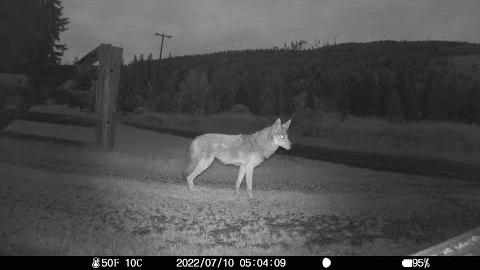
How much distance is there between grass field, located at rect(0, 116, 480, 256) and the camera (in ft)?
13.9

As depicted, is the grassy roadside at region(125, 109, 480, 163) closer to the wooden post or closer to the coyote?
the wooden post

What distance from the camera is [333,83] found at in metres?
25.7

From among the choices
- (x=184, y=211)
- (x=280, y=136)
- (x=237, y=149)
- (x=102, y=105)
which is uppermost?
(x=102, y=105)

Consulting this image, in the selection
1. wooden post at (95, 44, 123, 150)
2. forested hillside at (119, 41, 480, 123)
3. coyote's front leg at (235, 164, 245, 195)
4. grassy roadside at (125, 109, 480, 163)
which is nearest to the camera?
coyote's front leg at (235, 164, 245, 195)

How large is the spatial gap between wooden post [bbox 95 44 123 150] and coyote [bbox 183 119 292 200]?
1.80m

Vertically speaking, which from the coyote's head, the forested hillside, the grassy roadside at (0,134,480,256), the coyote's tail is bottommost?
the grassy roadside at (0,134,480,256)

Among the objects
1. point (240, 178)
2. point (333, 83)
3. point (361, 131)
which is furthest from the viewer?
point (333, 83)

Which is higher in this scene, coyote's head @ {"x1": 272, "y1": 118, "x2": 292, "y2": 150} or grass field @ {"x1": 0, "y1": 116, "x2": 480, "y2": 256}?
coyote's head @ {"x1": 272, "y1": 118, "x2": 292, "y2": 150}

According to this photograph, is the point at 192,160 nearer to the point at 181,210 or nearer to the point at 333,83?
the point at 181,210

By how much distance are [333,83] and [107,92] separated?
19628 mm
